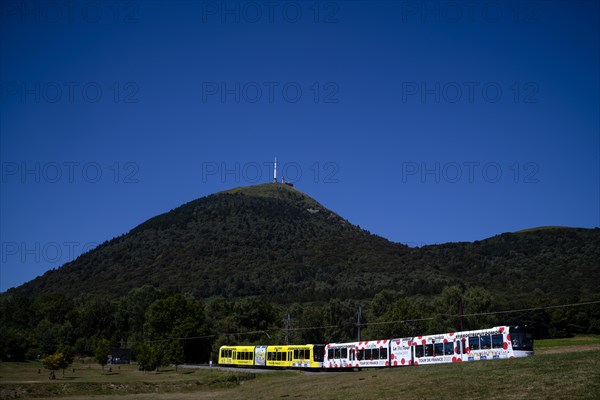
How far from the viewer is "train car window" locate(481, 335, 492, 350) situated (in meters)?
45.3

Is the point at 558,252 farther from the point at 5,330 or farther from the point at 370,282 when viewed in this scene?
the point at 5,330

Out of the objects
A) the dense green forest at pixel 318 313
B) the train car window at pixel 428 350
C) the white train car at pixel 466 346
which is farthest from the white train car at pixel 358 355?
the dense green forest at pixel 318 313

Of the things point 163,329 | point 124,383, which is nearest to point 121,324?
point 163,329

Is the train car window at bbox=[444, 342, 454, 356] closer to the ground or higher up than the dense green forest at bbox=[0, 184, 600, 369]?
closer to the ground

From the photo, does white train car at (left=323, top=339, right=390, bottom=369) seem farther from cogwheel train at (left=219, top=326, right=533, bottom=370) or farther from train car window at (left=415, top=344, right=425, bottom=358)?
train car window at (left=415, top=344, right=425, bottom=358)

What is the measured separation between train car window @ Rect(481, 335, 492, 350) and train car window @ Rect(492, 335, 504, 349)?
302mm

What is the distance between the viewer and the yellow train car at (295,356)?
6438cm

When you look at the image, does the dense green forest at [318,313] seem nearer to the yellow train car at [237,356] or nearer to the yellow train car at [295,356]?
the yellow train car at [237,356]

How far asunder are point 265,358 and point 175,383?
16992 mm

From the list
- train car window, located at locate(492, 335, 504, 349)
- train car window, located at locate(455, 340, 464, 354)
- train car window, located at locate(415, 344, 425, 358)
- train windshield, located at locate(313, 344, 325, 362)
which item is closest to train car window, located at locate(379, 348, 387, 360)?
train car window, located at locate(415, 344, 425, 358)

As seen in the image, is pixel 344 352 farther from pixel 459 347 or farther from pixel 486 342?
pixel 486 342

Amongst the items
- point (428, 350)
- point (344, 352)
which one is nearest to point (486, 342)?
point (428, 350)

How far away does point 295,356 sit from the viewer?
6856 cm

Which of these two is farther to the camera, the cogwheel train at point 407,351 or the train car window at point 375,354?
the train car window at point 375,354
